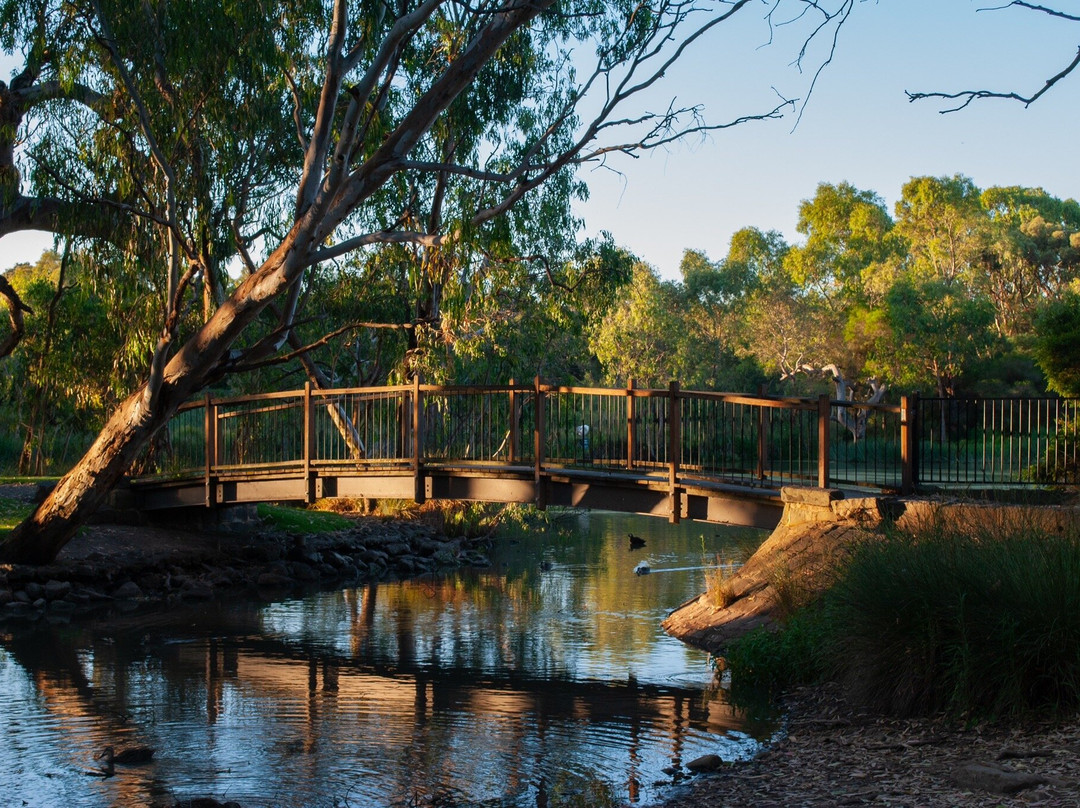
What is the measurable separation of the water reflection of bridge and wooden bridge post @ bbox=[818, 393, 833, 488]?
3153 millimetres

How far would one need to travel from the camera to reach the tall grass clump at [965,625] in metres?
7.09

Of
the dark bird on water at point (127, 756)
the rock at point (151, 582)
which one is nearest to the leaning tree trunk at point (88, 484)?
the rock at point (151, 582)

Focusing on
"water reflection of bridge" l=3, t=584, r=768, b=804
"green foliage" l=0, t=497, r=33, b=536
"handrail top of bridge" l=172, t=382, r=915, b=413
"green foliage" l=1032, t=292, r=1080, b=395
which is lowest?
"water reflection of bridge" l=3, t=584, r=768, b=804

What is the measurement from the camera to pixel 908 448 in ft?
39.7

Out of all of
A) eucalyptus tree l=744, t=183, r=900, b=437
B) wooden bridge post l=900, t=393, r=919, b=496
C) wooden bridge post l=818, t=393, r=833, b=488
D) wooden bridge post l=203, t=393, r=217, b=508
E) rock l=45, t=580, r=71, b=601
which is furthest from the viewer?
eucalyptus tree l=744, t=183, r=900, b=437

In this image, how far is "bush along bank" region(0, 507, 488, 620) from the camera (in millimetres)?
16391

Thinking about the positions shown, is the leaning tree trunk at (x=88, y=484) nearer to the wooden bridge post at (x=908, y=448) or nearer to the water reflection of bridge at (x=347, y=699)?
the water reflection of bridge at (x=347, y=699)

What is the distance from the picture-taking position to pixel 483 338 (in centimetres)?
2056

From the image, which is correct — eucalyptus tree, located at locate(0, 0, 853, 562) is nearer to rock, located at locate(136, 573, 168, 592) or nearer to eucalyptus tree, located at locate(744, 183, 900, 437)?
rock, located at locate(136, 573, 168, 592)

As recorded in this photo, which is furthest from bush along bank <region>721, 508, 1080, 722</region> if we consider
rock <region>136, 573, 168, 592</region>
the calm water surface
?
rock <region>136, 573, 168, 592</region>

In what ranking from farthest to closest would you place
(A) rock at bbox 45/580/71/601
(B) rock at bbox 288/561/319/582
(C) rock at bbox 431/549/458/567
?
(C) rock at bbox 431/549/458/567, (B) rock at bbox 288/561/319/582, (A) rock at bbox 45/580/71/601

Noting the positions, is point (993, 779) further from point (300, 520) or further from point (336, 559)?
point (300, 520)

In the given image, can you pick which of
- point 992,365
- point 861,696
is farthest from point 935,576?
point 992,365

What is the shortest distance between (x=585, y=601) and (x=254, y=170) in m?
8.19
